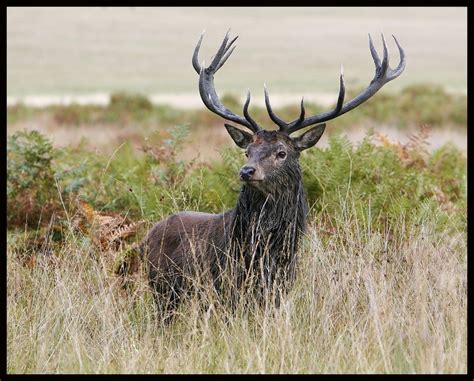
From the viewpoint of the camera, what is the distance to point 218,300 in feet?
21.8

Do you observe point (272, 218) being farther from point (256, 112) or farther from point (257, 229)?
point (256, 112)

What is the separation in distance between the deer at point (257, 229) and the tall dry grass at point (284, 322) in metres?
0.16

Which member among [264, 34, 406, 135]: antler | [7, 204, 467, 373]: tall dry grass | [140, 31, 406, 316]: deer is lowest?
[7, 204, 467, 373]: tall dry grass

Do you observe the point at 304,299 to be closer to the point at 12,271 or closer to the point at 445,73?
the point at 12,271

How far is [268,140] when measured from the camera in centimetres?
674

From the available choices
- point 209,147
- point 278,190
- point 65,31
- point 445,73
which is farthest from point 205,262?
point 65,31

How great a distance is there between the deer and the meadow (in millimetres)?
178

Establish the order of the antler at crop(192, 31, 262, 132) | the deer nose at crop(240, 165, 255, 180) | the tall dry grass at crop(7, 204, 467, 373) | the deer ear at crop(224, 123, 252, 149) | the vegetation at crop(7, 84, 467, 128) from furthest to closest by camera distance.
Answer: the vegetation at crop(7, 84, 467, 128)
the antler at crop(192, 31, 262, 132)
the deer ear at crop(224, 123, 252, 149)
the deer nose at crop(240, 165, 255, 180)
the tall dry grass at crop(7, 204, 467, 373)

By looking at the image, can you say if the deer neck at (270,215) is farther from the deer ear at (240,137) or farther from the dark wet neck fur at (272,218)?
the deer ear at (240,137)

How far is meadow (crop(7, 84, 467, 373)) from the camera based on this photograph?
19.0 ft

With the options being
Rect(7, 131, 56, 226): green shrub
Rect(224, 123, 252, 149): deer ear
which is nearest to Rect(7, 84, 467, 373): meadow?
Rect(7, 131, 56, 226): green shrub

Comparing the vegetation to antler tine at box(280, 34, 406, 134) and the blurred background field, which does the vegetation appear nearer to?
the blurred background field

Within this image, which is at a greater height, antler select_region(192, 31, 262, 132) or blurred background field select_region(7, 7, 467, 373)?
antler select_region(192, 31, 262, 132)

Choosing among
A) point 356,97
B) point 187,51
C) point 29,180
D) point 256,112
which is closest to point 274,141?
point 356,97
